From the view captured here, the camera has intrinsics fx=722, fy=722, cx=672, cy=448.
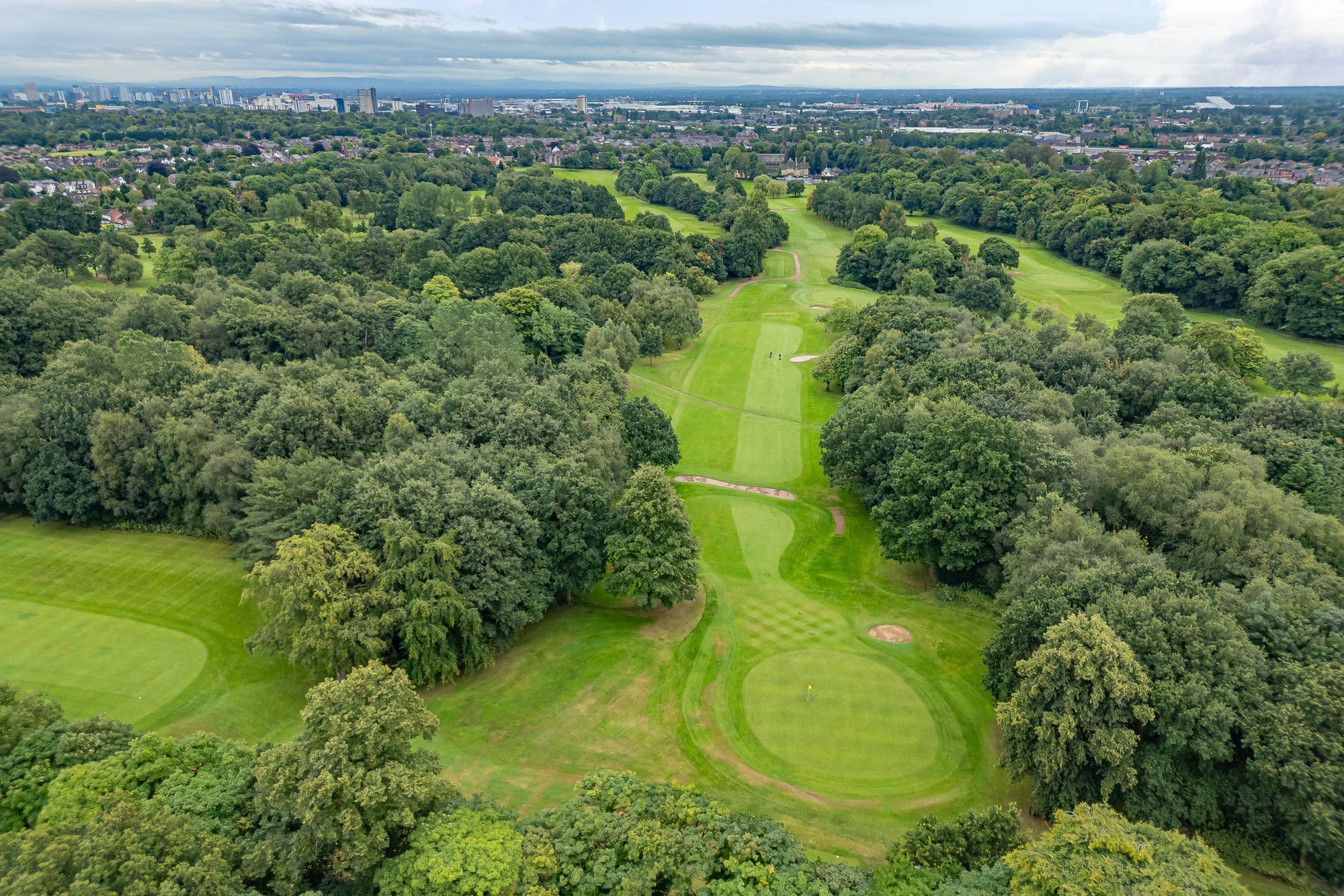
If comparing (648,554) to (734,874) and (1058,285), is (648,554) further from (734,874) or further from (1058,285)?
(1058,285)

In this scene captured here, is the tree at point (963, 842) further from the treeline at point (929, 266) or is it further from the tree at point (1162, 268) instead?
the tree at point (1162, 268)

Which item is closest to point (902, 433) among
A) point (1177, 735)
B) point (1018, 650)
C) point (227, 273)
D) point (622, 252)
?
point (1018, 650)

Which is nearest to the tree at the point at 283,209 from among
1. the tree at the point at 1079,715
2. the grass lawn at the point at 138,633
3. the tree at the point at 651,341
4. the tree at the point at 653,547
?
the tree at the point at 651,341

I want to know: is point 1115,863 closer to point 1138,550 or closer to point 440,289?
point 1138,550

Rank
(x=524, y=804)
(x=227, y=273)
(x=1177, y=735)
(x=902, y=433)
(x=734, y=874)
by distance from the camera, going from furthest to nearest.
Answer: (x=227, y=273), (x=902, y=433), (x=524, y=804), (x=1177, y=735), (x=734, y=874)

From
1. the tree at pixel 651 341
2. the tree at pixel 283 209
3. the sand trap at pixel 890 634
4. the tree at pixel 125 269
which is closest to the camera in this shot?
the sand trap at pixel 890 634

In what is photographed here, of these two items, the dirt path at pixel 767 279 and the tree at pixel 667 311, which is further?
the dirt path at pixel 767 279

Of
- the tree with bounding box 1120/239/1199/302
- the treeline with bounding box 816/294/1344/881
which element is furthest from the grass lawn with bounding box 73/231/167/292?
the tree with bounding box 1120/239/1199/302
